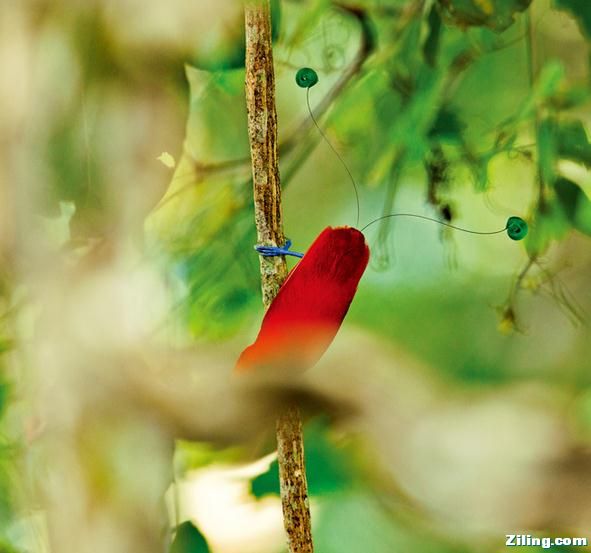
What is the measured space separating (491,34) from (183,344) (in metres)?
0.34

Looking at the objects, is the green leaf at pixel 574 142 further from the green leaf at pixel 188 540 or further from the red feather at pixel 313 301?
the green leaf at pixel 188 540

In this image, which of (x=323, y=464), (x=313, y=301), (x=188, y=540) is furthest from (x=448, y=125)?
(x=188, y=540)

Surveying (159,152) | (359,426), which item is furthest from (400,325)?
(159,152)

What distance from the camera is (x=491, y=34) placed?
55 cm

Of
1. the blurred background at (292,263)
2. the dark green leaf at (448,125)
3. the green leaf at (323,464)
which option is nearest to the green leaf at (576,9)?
the blurred background at (292,263)

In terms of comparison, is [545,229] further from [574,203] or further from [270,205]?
[270,205]

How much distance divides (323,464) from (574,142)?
1.05 feet

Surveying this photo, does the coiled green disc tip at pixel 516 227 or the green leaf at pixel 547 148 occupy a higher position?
the green leaf at pixel 547 148

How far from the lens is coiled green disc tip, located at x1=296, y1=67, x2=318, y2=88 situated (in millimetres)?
544

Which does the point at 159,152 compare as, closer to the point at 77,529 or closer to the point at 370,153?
the point at 370,153

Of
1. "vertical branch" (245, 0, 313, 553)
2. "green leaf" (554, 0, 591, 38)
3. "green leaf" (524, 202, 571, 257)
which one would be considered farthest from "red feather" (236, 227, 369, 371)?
Answer: "green leaf" (554, 0, 591, 38)

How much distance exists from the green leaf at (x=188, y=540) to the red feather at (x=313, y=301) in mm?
152

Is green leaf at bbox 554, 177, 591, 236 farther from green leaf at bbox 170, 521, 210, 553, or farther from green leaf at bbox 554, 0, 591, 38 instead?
green leaf at bbox 170, 521, 210, 553

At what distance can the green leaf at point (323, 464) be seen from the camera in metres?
0.56
